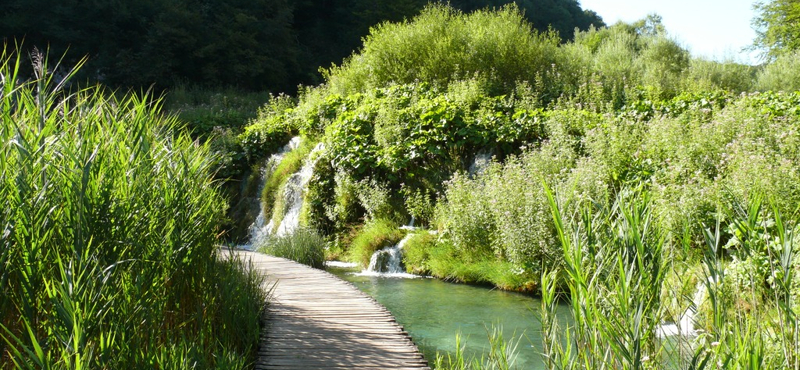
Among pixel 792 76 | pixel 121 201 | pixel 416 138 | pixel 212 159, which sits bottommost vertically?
pixel 121 201

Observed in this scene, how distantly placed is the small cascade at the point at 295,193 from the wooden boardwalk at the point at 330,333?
21.5 ft

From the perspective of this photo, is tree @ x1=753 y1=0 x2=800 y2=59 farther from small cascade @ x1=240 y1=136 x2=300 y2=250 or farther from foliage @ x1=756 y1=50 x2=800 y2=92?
small cascade @ x1=240 y1=136 x2=300 y2=250

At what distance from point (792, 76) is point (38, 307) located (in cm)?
1818

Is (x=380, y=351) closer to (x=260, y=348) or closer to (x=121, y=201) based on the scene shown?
(x=260, y=348)

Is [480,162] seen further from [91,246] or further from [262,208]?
[91,246]

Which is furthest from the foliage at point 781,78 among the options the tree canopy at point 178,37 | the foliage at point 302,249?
the foliage at point 302,249

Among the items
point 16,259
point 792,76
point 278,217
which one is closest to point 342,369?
point 16,259

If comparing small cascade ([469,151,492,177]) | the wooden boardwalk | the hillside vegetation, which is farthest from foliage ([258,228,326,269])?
the wooden boardwalk

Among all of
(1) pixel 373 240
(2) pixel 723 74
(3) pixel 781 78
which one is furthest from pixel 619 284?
(3) pixel 781 78

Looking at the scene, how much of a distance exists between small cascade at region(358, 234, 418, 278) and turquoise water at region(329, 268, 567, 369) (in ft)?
1.61

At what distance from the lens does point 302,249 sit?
9734 mm

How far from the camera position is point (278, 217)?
13.4m

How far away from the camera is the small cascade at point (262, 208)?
13.4 metres

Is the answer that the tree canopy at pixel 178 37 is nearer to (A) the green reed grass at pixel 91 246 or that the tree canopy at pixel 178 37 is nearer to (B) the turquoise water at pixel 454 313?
(B) the turquoise water at pixel 454 313
